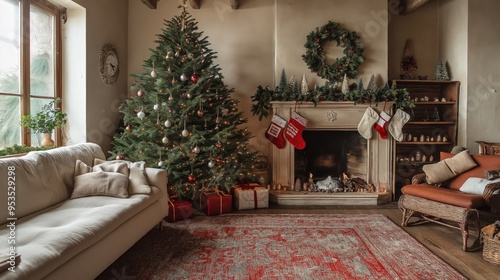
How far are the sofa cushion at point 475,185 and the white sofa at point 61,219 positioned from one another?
10.2 feet

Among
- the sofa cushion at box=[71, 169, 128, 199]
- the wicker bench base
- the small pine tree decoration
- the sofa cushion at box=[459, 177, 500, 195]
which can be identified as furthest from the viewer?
the small pine tree decoration

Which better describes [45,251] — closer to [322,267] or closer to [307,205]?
[322,267]

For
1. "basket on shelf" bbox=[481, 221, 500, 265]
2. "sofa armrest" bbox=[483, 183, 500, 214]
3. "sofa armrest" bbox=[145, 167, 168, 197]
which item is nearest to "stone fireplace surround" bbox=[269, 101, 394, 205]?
"sofa armrest" bbox=[483, 183, 500, 214]

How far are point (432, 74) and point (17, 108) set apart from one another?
5.67 metres

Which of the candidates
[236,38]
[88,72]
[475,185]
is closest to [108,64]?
[88,72]

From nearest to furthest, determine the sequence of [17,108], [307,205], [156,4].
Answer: [17,108] → [307,205] → [156,4]

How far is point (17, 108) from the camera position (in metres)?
3.36

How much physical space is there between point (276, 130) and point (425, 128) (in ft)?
7.97

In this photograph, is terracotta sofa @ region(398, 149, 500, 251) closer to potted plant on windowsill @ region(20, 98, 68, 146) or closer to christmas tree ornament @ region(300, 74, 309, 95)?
christmas tree ornament @ region(300, 74, 309, 95)

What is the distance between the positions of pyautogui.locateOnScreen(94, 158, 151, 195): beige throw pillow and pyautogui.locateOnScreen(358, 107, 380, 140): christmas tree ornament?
3104 mm

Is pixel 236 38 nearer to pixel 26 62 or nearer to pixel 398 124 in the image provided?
pixel 398 124

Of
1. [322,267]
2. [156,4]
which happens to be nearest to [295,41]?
[156,4]

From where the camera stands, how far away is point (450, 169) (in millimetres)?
3730

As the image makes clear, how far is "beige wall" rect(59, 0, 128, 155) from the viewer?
404cm
